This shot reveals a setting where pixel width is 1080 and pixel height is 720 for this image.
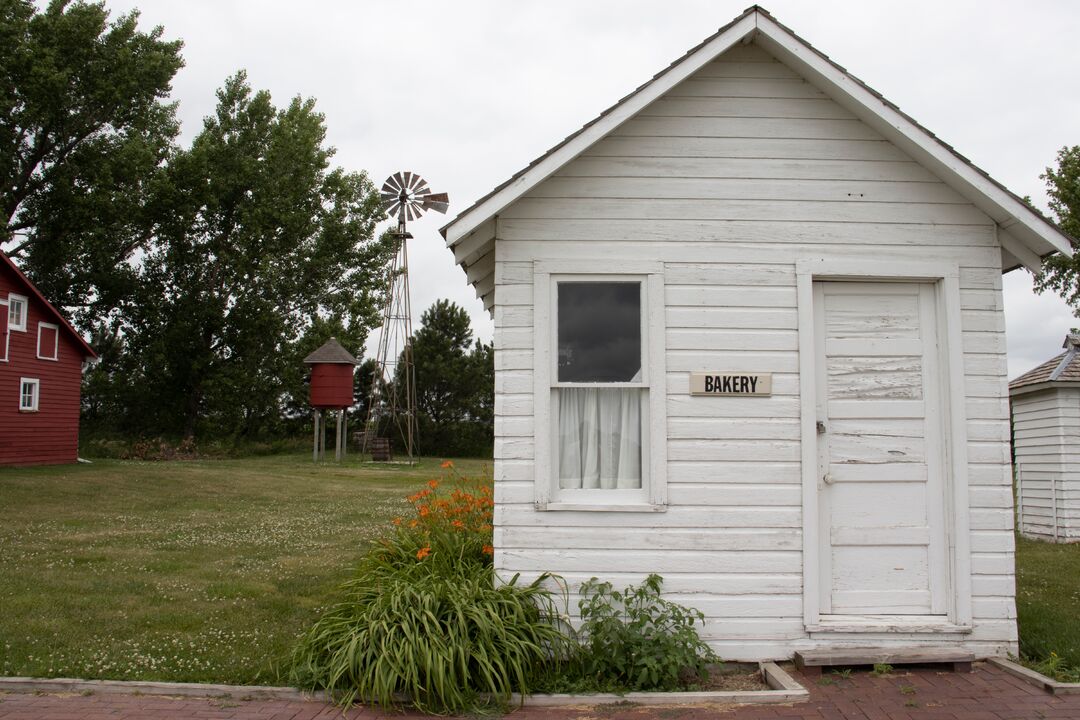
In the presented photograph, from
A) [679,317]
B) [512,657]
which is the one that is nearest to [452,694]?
[512,657]

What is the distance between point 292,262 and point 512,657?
3690 centimetres

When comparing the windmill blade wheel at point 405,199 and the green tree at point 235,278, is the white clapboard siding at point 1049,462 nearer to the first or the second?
the windmill blade wheel at point 405,199

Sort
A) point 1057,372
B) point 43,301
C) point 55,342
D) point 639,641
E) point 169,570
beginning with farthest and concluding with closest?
1. point 55,342
2. point 43,301
3. point 1057,372
4. point 169,570
5. point 639,641

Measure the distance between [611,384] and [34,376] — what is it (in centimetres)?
2550

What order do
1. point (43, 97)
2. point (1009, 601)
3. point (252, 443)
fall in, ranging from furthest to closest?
point (252, 443) → point (43, 97) → point (1009, 601)

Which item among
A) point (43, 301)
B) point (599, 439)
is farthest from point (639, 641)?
point (43, 301)

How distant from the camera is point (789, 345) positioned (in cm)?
657

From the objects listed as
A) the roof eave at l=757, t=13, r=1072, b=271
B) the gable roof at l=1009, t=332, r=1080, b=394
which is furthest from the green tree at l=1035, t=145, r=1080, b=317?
the roof eave at l=757, t=13, r=1072, b=271

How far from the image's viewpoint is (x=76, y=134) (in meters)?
33.8

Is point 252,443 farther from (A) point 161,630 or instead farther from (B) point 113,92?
(A) point 161,630

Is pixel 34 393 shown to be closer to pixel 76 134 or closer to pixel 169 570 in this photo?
pixel 76 134

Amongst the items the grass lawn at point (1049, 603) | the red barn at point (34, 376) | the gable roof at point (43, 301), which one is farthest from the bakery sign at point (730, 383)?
the red barn at point (34, 376)

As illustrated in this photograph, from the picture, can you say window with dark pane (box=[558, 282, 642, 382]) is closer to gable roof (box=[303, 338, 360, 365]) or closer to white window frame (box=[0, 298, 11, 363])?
white window frame (box=[0, 298, 11, 363])

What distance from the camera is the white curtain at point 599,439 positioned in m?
6.59
